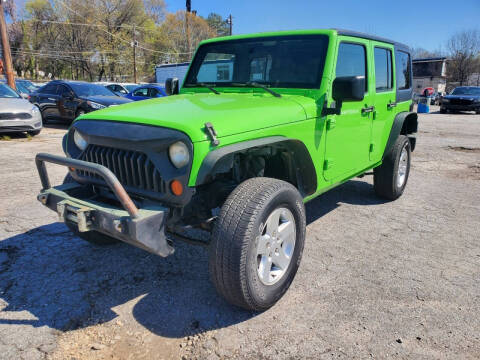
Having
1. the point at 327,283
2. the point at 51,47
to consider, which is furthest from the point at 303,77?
the point at 51,47

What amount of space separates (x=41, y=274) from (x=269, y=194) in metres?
2.08

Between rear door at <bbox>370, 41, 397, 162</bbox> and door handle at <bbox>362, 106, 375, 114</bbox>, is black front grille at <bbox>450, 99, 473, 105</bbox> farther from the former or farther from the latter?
door handle at <bbox>362, 106, 375, 114</bbox>

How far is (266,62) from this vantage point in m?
3.54

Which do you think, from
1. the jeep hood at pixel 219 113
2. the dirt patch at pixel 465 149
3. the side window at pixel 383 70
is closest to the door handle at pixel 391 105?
the side window at pixel 383 70

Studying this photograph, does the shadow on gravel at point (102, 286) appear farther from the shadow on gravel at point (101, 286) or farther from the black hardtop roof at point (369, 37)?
the black hardtop roof at point (369, 37)

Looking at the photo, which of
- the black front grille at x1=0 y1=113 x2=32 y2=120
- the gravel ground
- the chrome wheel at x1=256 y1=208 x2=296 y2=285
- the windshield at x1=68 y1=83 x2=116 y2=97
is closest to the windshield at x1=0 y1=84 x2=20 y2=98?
the black front grille at x1=0 y1=113 x2=32 y2=120

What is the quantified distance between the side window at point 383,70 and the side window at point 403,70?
33 cm

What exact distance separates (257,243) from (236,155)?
2.24 feet

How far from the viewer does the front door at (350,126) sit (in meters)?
3.40

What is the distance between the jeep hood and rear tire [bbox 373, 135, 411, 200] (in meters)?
2.07

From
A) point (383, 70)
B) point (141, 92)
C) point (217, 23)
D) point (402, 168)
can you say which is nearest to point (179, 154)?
point (383, 70)

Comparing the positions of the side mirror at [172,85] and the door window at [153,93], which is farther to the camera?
the door window at [153,93]

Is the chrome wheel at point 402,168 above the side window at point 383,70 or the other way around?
the other way around

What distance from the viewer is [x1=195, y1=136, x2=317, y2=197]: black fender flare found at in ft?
7.42
